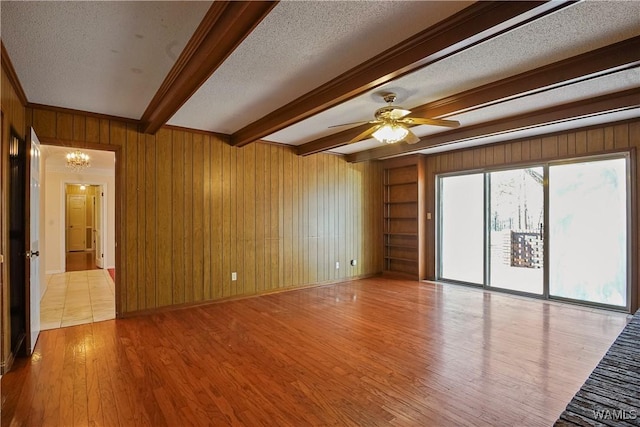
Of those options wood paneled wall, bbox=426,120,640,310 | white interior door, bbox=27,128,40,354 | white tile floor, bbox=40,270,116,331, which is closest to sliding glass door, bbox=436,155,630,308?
wood paneled wall, bbox=426,120,640,310

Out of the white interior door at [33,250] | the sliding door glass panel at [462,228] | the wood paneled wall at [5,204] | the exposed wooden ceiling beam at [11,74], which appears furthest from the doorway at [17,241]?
the sliding door glass panel at [462,228]

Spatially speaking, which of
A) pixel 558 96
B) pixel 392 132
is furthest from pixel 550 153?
pixel 392 132

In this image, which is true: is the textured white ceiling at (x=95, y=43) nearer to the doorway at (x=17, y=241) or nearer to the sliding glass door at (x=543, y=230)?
the doorway at (x=17, y=241)

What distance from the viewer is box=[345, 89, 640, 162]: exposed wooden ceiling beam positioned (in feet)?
10.5

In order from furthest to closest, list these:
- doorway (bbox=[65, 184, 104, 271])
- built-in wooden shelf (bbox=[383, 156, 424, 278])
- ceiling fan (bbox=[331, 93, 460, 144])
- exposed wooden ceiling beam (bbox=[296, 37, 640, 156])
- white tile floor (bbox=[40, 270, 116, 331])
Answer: doorway (bbox=[65, 184, 104, 271]) < built-in wooden shelf (bbox=[383, 156, 424, 278]) < white tile floor (bbox=[40, 270, 116, 331]) < ceiling fan (bbox=[331, 93, 460, 144]) < exposed wooden ceiling beam (bbox=[296, 37, 640, 156])

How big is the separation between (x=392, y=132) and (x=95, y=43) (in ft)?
8.57

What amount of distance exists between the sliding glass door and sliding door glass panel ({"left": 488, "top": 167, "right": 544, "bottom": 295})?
0.5 inches

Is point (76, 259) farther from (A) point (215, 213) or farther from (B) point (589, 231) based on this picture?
(B) point (589, 231)

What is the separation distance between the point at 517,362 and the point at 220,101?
3747mm

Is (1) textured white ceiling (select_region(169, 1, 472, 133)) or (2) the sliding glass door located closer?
(1) textured white ceiling (select_region(169, 1, 472, 133))

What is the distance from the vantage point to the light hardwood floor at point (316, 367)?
208 cm

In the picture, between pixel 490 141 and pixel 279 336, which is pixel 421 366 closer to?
pixel 279 336

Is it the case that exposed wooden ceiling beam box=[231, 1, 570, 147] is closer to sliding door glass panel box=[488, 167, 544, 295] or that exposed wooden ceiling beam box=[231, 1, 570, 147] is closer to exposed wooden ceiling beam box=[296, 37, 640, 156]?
exposed wooden ceiling beam box=[296, 37, 640, 156]

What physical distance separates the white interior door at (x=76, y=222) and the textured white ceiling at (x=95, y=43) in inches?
369
